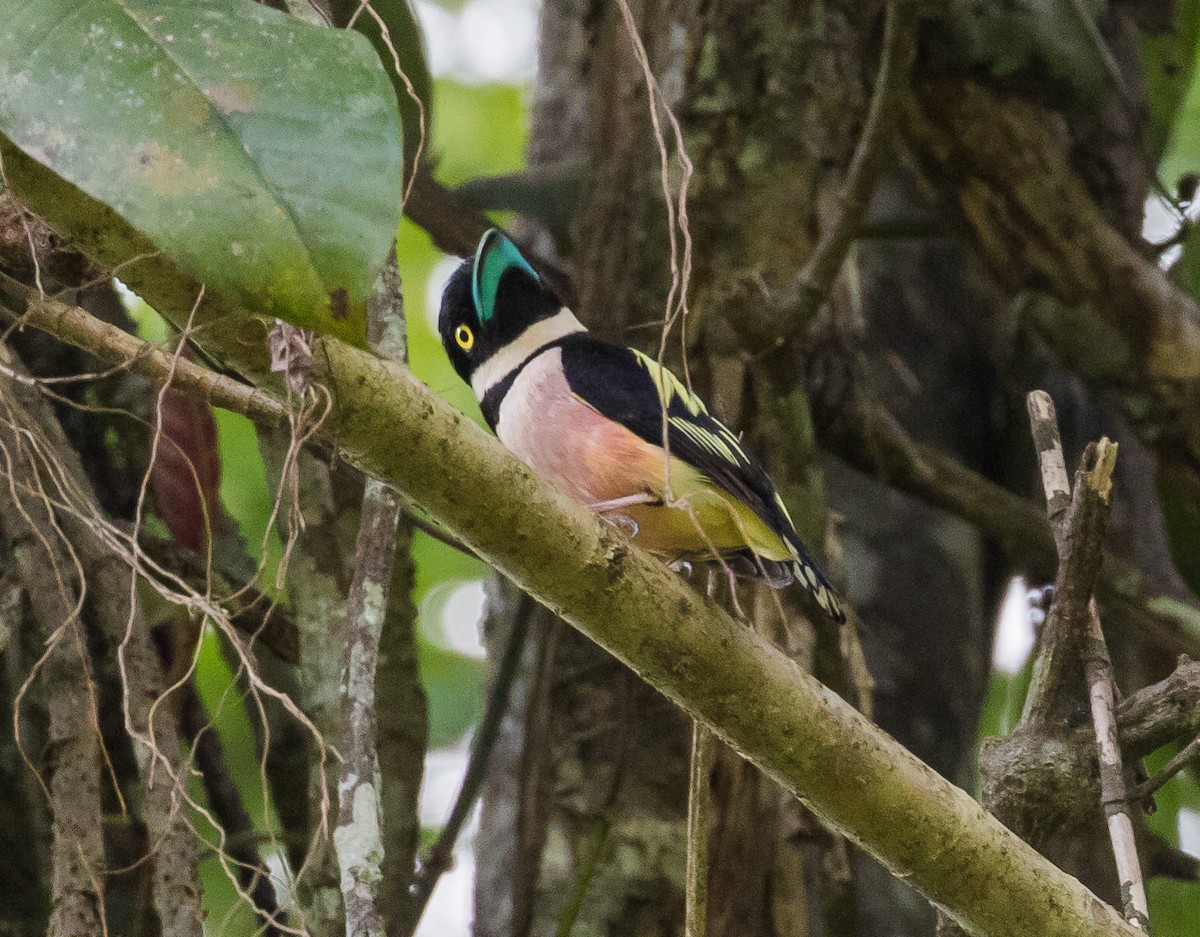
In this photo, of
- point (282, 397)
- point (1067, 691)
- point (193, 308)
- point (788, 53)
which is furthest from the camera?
point (788, 53)

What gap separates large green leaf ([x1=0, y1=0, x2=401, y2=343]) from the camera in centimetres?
117

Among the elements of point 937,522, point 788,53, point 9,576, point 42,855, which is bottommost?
point 42,855

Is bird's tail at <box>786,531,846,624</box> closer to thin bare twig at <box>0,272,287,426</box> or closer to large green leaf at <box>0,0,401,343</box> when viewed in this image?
thin bare twig at <box>0,272,287,426</box>

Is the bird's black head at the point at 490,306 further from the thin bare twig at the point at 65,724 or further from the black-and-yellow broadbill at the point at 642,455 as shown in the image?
the thin bare twig at the point at 65,724

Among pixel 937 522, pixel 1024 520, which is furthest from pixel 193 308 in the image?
pixel 937 522

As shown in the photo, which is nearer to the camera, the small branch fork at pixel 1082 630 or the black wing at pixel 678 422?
the small branch fork at pixel 1082 630

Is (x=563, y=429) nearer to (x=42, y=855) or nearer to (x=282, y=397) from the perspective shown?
(x=282, y=397)

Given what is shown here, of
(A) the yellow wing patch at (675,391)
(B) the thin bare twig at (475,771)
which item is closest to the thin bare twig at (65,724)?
(B) the thin bare twig at (475,771)

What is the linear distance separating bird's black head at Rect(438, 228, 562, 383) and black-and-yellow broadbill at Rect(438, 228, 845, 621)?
0.20 feet

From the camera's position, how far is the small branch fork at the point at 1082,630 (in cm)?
192

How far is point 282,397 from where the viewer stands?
147 cm

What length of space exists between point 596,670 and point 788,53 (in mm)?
1584

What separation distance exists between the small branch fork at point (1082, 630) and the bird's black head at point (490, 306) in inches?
41.3

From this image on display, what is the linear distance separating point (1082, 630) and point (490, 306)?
125 cm
